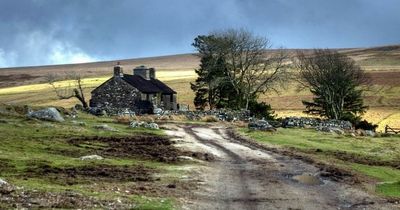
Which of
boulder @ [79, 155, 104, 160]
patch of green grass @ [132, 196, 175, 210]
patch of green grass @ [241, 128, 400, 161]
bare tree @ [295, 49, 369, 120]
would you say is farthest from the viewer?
bare tree @ [295, 49, 369, 120]

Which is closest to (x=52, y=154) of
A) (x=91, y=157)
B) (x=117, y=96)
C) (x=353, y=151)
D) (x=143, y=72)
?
(x=91, y=157)

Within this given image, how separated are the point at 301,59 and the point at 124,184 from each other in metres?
83.1

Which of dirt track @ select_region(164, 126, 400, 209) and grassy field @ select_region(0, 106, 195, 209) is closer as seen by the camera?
grassy field @ select_region(0, 106, 195, 209)

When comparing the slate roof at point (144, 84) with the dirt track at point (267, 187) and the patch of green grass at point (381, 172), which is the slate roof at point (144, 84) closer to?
the dirt track at point (267, 187)

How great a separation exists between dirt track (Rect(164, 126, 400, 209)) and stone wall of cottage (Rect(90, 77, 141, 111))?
179 feet

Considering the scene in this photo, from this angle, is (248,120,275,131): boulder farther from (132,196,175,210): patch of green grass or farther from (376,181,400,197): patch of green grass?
(132,196,175,210): patch of green grass

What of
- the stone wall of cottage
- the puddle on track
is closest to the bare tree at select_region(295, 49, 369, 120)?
the stone wall of cottage

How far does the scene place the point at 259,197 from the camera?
23047 mm

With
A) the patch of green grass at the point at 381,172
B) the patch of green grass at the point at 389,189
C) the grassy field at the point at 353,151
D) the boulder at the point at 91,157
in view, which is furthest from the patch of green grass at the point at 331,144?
the boulder at the point at 91,157

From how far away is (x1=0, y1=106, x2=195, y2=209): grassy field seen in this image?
20031 millimetres

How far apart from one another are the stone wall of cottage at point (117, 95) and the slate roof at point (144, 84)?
1010mm

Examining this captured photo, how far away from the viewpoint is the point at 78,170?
28.0 m

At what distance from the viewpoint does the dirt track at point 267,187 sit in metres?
21.8

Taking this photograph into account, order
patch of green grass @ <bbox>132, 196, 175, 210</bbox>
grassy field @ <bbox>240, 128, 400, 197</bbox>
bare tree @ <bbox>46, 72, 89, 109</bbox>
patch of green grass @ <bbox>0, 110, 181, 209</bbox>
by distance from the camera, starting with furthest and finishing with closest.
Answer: bare tree @ <bbox>46, 72, 89, 109</bbox>, grassy field @ <bbox>240, 128, 400, 197</bbox>, patch of green grass @ <bbox>0, 110, 181, 209</bbox>, patch of green grass @ <bbox>132, 196, 175, 210</bbox>
